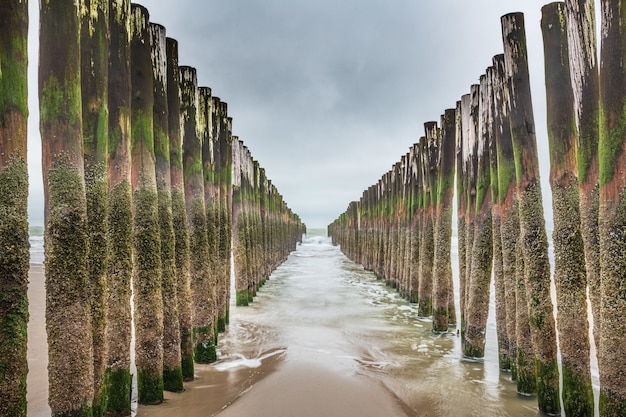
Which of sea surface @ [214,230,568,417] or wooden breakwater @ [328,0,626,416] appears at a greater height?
wooden breakwater @ [328,0,626,416]

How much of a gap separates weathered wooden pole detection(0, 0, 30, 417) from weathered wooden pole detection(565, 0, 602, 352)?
4.20 meters

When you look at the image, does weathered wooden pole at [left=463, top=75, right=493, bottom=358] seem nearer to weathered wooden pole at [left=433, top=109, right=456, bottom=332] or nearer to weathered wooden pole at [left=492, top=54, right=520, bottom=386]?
weathered wooden pole at [left=492, top=54, right=520, bottom=386]

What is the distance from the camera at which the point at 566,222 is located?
3857 mm

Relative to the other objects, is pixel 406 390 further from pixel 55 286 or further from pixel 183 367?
pixel 55 286

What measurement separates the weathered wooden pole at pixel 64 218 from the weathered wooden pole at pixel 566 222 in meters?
3.90

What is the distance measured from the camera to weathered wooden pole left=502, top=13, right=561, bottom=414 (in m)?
4.11

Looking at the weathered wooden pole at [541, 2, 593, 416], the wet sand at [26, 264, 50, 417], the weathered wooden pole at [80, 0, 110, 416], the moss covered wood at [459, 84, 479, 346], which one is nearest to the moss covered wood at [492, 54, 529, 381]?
the weathered wooden pole at [541, 2, 593, 416]

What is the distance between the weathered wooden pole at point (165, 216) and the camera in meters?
4.46

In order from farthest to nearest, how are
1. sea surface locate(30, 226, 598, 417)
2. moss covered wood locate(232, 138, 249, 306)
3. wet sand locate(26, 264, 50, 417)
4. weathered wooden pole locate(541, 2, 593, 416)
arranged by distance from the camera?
moss covered wood locate(232, 138, 249, 306) < sea surface locate(30, 226, 598, 417) < wet sand locate(26, 264, 50, 417) < weathered wooden pole locate(541, 2, 593, 416)

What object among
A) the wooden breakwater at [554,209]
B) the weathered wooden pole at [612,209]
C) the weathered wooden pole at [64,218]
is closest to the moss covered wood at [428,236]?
the wooden breakwater at [554,209]

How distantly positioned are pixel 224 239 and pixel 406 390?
4.09 metres

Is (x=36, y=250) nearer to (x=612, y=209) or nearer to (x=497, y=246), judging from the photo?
(x=497, y=246)

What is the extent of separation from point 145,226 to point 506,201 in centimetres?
405

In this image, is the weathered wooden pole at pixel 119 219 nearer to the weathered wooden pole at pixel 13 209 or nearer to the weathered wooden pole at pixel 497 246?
Answer: the weathered wooden pole at pixel 13 209
